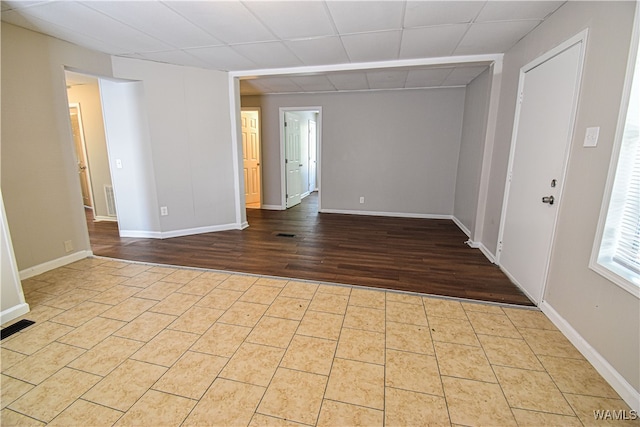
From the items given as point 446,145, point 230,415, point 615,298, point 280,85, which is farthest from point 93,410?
point 446,145

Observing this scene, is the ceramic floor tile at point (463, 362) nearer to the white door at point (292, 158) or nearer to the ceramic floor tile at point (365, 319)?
the ceramic floor tile at point (365, 319)

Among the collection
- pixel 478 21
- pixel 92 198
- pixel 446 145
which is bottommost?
pixel 92 198

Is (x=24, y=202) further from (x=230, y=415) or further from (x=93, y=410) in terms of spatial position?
(x=230, y=415)

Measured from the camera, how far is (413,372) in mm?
1663

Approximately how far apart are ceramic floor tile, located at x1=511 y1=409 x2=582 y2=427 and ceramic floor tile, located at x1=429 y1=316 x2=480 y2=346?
517 mm

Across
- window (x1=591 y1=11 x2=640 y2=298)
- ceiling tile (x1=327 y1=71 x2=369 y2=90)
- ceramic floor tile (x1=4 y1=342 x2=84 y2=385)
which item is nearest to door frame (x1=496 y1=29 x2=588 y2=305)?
window (x1=591 y1=11 x2=640 y2=298)

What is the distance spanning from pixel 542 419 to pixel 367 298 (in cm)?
134

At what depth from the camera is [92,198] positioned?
527 centimetres

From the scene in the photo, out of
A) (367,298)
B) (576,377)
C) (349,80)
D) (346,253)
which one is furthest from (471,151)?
(576,377)

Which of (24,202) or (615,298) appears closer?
(615,298)

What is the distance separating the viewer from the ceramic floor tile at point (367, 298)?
7.85 ft

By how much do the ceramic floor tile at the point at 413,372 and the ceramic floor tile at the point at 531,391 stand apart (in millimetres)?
369

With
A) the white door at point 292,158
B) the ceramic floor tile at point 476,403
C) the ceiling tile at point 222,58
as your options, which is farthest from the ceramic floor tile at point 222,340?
the white door at point 292,158

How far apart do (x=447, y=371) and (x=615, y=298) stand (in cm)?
104
